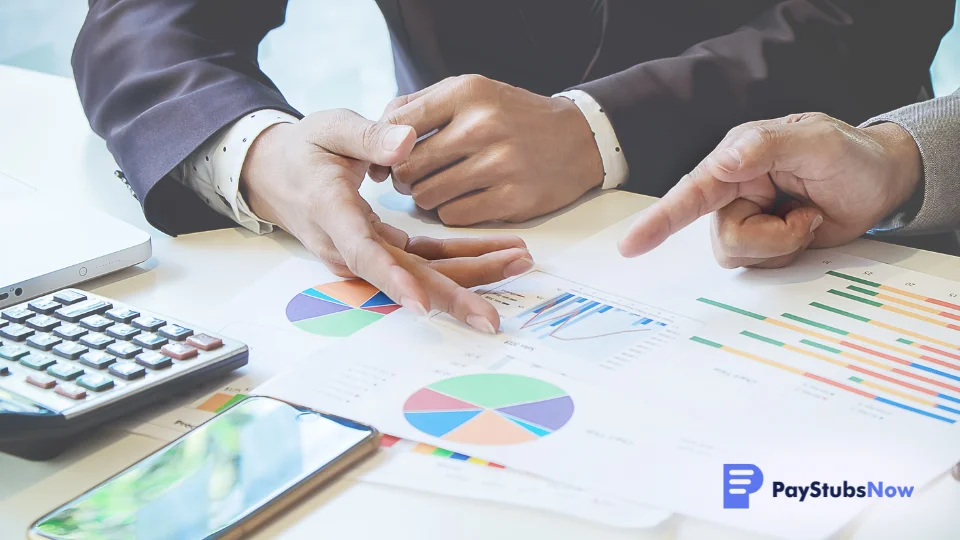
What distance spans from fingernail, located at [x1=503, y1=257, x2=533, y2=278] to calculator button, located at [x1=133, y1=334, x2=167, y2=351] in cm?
24

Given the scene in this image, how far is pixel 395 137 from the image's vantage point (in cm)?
66

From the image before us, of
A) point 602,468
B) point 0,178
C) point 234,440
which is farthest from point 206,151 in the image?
point 602,468

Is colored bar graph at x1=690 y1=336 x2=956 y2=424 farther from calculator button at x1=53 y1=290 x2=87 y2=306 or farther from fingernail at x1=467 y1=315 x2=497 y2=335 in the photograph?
calculator button at x1=53 y1=290 x2=87 y2=306

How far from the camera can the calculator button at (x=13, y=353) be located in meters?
0.50

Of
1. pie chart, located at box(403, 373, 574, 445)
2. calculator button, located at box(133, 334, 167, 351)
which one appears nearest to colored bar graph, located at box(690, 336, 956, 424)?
pie chart, located at box(403, 373, 574, 445)

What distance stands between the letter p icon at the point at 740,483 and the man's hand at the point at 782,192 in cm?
23

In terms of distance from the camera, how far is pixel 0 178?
0.87 meters

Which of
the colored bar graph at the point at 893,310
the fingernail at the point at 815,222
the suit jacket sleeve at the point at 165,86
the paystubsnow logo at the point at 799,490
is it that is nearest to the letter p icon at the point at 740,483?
the paystubsnow logo at the point at 799,490

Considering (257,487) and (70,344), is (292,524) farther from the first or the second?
(70,344)

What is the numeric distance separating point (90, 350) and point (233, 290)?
0.15m

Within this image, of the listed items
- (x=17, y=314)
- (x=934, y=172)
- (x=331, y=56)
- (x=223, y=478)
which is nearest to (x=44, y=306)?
(x=17, y=314)

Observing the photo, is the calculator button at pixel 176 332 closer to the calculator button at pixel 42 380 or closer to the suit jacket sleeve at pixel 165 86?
the calculator button at pixel 42 380

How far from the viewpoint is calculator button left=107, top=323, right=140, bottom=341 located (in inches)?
20.6

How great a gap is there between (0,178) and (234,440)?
582 millimetres
